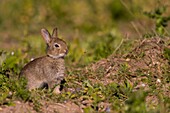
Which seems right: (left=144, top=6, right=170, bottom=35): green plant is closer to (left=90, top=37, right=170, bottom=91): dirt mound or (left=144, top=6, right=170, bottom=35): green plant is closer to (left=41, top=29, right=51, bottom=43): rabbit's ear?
(left=90, top=37, right=170, bottom=91): dirt mound

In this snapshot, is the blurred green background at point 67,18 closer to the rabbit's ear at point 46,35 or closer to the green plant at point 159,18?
the green plant at point 159,18

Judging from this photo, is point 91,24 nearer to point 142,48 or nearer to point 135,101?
point 142,48

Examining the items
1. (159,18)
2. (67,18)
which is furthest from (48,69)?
(67,18)

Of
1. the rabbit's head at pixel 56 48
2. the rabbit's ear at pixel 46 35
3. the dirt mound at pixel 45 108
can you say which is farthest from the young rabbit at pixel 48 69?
the dirt mound at pixel 45 108

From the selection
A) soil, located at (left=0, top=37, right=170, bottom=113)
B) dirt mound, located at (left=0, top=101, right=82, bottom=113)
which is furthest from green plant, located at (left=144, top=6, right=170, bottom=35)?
dirt mound, located at (left=0, top=101, right=82, bottom=113)

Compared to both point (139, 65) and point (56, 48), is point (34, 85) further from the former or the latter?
point (139, 65)

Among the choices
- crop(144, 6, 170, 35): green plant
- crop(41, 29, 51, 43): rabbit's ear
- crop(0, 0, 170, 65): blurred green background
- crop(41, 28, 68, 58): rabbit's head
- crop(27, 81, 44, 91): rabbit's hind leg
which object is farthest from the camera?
crop(0, 0, 170, 65): blurred green background

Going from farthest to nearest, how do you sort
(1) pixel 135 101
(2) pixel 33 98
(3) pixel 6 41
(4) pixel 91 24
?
(4) pixel 91 24 < (3) pixel 6 41 < (2) pixel 33 98 < (1) pixel 135 101

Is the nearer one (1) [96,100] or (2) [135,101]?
(2) [135,101]

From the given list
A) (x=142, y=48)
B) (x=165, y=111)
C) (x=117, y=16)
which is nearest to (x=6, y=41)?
(x=117, y=16)
